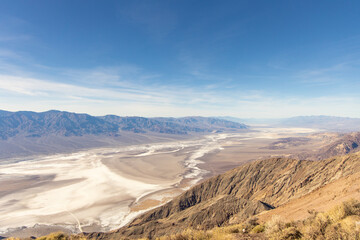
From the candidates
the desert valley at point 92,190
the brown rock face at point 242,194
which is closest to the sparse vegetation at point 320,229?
the desert valley at point 92,190

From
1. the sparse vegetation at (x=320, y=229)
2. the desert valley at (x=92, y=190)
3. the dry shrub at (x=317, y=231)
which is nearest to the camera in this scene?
the sparse vegetation at (x=320, y=229)


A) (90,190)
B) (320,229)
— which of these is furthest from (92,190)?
(320,229)

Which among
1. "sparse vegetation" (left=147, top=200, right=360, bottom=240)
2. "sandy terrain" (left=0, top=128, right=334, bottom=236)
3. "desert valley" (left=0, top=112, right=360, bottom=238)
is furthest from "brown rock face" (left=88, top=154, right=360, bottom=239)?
"sparse vegetation" (left=147, top=200, right=360, bottom=240)

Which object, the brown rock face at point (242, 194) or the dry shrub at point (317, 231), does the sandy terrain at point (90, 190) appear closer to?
the brown rock face at point (242, 194)

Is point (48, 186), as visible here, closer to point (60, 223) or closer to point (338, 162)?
point (60, 223)

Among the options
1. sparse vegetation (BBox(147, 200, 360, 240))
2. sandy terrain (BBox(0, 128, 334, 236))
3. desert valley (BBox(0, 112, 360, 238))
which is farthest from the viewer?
Result: sandy terrain (BBox(0, 128, 334, 236))

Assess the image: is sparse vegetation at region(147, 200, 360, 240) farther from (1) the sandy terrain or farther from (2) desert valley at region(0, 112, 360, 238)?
(1) the sandy terrain

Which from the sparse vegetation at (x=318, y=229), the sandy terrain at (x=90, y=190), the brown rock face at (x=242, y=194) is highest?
the sparse vegetation at (x=318, y=229)

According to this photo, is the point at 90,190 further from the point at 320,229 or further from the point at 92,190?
the point at 320,229

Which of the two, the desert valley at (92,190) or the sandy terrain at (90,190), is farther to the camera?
the sandy terrain at (90,190)
